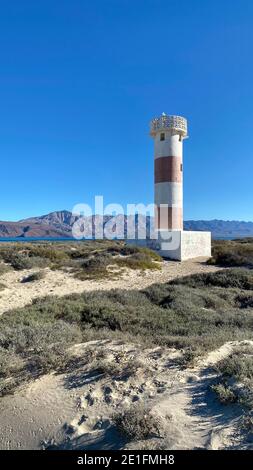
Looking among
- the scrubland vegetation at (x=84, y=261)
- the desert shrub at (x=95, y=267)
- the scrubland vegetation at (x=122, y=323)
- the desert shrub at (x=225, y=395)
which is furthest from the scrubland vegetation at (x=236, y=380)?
the desert shrub at (x=95, y=267)

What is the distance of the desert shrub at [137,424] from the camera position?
3.32 m

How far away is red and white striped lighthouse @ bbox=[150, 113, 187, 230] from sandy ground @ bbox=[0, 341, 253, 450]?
19484 mm

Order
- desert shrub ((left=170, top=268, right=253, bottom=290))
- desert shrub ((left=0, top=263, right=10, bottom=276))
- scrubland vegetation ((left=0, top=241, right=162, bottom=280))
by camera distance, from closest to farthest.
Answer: desert shrub ((left=170, top=268, right=253, bottom=290))
desert shrub ((left=0, top=263, right=10, bottom=276))
scrubland vegetation ((left=0, top=241, right=162, bottom=280))

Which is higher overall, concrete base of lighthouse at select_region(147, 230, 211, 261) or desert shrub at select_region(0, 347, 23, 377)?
concrete base of lighthouse at select_region(147, 230, 211, 261)

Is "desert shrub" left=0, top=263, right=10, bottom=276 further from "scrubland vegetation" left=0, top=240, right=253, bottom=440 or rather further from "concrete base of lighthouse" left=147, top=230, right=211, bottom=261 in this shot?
"concrete base of lighthouse" left=147, top=230, right=211, bottom=261

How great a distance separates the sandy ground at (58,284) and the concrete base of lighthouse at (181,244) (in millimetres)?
3990

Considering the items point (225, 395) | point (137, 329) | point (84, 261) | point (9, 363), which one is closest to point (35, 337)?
point (9, 363)

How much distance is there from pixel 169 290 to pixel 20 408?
8.41 metres

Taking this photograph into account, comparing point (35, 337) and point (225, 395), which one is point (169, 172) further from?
point (225, 395)

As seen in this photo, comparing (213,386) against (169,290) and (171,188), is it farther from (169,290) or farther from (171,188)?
(171,188)

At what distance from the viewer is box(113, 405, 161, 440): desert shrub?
332cm

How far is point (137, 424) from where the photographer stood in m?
3.38

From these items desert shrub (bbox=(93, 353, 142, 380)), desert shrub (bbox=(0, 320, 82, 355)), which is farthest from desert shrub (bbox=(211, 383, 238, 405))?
desert shrub (bbox=(0, 320, 82, 355))
